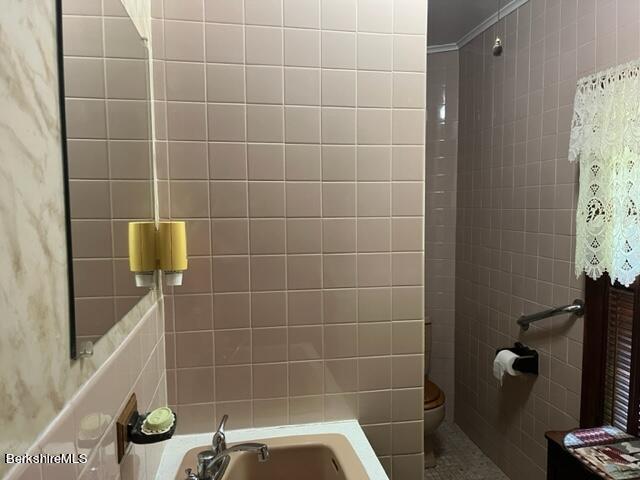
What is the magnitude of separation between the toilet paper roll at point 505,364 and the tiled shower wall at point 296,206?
1005mm

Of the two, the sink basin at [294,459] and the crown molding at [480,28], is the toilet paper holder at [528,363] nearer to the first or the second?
the sink basin at [294,459]

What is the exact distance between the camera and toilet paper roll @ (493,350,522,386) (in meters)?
2.07

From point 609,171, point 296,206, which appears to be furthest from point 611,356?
point 296,206

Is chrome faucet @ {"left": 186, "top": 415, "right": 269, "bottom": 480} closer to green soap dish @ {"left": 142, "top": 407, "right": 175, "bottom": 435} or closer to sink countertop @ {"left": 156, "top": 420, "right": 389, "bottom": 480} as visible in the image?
sink countertop @ {"left": 156, "top": 420, "right": 389, "bottom": 480}

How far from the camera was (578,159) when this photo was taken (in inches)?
68.4

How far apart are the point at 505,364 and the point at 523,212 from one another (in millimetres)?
779

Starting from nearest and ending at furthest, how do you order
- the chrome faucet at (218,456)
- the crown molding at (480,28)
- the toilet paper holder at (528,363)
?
the chrome faucet at (218,456) < the toilet paper holder at (528,363) < the crown molding at (480,28)

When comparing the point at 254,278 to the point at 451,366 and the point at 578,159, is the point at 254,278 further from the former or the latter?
the point at 451,366

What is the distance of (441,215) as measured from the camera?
9.36 feet

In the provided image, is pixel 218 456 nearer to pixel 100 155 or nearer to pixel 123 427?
pixel 123 427

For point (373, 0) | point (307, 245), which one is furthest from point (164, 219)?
point (373, 0)

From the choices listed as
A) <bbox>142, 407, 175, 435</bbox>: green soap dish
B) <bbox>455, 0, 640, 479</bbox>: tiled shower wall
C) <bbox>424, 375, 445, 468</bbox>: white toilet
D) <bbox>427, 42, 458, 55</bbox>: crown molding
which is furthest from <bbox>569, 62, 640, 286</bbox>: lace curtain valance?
<bbox>142, 407, 175, 435</bbox>: green soap dish

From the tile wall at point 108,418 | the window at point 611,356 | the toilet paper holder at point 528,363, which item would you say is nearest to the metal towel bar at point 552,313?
the window at point 611,356

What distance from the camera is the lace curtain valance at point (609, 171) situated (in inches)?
56.5
